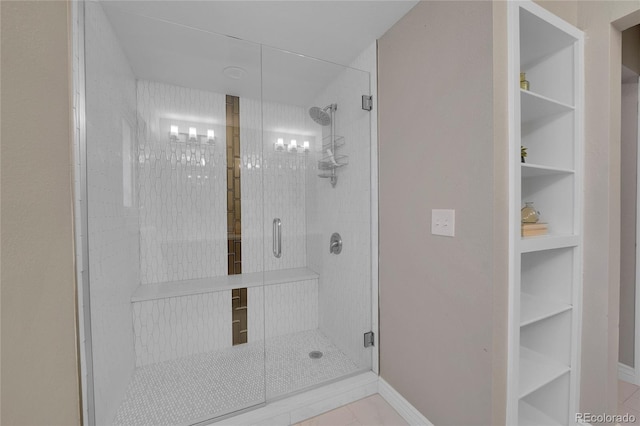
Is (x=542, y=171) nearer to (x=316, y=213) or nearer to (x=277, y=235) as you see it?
(x=316, y=213)

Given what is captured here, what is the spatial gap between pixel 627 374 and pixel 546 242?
163 cm

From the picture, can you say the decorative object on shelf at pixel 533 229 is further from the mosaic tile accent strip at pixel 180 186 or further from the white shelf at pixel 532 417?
the mosaic tile accent strip at pixel 180 186

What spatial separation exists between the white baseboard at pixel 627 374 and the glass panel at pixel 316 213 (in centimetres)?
183

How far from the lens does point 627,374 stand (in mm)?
1813

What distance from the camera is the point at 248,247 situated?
2.02m

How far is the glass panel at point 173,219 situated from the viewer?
4.61 feet

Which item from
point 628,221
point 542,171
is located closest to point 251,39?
point 542,171

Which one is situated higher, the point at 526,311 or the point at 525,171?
the point at 525,171

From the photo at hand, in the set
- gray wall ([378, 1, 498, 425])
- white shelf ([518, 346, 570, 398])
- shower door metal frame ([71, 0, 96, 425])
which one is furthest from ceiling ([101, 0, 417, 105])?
white shelf ([518, 346, 570, 398])

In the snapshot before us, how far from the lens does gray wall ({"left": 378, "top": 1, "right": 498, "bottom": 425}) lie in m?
1.12

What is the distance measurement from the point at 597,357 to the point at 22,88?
95.0 inches

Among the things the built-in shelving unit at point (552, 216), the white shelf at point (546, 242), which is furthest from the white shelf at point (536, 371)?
the white shelf at point (546, 242)

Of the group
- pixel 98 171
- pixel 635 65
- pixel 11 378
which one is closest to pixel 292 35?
pixel 98 171

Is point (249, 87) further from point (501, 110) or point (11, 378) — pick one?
point (11, 378)
